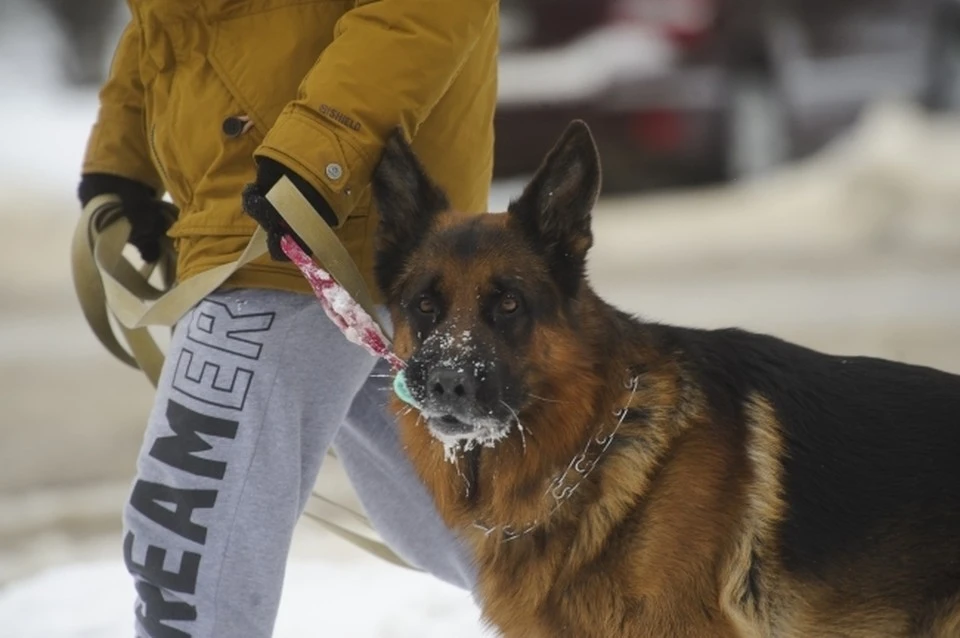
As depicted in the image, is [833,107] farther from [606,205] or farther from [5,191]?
[5,191]

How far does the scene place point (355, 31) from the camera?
2.54m

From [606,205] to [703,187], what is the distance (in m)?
0.97

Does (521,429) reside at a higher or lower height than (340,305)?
lower

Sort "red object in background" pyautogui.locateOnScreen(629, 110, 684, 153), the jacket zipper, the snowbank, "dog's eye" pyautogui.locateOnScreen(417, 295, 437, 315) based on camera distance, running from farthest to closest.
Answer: "red object in background" pyautogui.locateOnScreen(629, 110, 684, 153) < the snowbank < the jacket zipper < "dog's eye" pyautogui.locateOnScreen(417, 295, 437, 315)

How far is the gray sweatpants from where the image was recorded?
2.56 meters

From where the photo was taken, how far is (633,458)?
259 cm

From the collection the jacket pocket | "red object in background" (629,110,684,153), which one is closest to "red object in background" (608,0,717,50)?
"red object in background" (629,110,684,153)

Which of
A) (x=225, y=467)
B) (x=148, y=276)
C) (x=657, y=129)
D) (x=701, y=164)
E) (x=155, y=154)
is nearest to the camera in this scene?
(x=225, y=467)

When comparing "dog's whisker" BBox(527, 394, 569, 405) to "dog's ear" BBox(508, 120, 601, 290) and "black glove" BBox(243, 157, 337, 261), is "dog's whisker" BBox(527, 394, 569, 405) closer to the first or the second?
"dog's ear" BBox(508, 120, 601, 290)

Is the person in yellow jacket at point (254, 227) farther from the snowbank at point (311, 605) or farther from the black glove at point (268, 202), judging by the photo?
the snowbank at point (311, 605)

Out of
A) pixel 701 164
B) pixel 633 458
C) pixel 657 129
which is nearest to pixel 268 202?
pixel 633 458

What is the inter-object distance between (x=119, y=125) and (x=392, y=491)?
121 cm

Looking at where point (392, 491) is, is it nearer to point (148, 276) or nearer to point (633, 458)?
point (633, 458)

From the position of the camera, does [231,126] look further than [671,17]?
No
